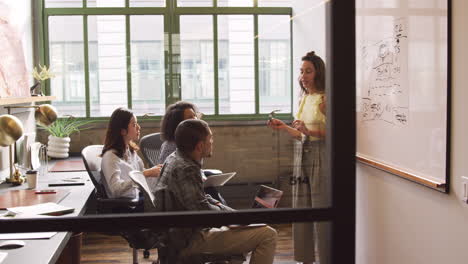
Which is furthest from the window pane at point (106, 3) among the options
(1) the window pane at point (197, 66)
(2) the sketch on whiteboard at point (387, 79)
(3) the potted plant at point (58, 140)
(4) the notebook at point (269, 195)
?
(4) the notebook at point (269, 195)

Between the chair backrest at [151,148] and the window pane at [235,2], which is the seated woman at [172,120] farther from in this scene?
the window pane at [235,2]

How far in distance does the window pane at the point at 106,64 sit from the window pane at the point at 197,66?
1.28ft

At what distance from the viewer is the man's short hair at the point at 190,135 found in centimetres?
145

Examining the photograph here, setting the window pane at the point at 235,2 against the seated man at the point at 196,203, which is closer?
the seated man at the point at 196,203

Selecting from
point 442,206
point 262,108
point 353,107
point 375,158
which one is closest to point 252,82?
point 262,108

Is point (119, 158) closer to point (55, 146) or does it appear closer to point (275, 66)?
point (55, 146)

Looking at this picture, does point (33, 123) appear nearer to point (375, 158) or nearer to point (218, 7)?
point (218, 7)

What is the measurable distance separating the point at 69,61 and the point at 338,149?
3138mm

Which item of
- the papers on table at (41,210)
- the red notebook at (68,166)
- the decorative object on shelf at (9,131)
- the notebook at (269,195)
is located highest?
the decorative object on shelf at (9,131)

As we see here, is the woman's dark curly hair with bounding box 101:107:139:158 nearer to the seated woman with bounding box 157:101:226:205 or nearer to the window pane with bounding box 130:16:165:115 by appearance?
the seated woman with bounding box 157:101:226:205

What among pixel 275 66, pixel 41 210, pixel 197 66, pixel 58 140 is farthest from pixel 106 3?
pixel 41 210

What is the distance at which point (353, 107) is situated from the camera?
0.28 meters

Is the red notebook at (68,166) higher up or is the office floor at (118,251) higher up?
the red notebook at (68,166)

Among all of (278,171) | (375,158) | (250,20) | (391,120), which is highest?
(250,20)
